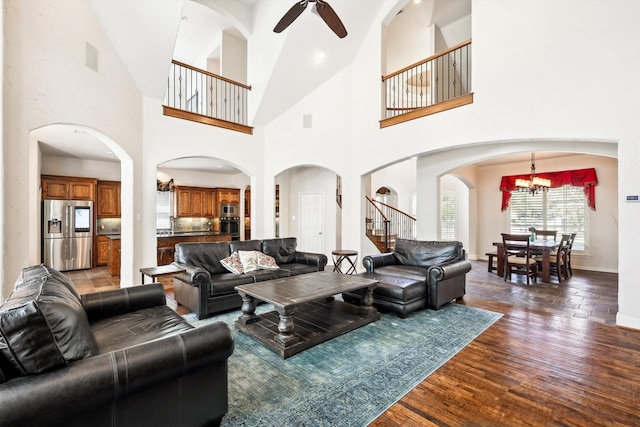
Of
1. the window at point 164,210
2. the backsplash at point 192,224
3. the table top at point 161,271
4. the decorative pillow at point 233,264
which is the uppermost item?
the window at point 164,210

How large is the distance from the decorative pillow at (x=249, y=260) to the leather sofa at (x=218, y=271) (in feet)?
0.31

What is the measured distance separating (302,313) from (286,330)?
2.64ft

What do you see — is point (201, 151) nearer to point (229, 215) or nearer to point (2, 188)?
point (2, 188)

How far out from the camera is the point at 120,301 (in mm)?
2658

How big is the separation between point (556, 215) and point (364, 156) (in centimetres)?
558

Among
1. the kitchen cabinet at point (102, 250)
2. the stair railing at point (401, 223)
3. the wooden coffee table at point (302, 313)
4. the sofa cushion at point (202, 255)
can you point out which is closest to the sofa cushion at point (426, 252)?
the wooden coffee table at point (302, 313)

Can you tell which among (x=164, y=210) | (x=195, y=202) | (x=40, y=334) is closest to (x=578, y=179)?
(x=40, y=334)

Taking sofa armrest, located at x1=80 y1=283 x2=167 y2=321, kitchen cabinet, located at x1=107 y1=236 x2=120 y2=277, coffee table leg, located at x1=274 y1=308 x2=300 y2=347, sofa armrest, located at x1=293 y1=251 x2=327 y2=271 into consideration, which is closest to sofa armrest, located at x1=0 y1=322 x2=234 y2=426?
coffee table leg, located at x1=274 y1=308 x2=300 y2=347

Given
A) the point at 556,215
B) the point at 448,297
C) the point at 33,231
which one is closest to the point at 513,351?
the point at 448,297

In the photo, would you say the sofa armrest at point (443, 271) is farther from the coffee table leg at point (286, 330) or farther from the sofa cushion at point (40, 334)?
the sofa cushion at point (40, 334)

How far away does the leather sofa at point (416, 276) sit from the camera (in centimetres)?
390

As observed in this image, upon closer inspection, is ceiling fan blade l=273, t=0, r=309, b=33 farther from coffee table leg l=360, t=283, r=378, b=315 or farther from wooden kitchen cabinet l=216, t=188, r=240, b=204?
wooden kitchen cabinet l=216, t=188, r=240, b=204

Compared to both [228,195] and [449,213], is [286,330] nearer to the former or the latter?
[228,195]

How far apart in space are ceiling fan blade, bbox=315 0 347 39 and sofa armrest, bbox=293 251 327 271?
11.5 ft
